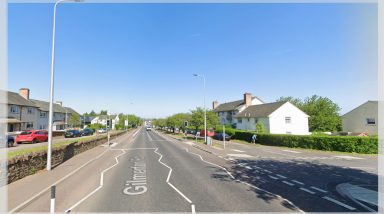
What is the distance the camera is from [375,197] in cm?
934

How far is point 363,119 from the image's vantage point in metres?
43.4

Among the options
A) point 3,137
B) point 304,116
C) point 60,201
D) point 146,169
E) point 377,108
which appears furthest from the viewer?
point 304,116

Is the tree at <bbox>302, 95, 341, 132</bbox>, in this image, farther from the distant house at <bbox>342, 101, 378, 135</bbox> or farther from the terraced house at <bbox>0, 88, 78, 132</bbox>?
the terraced house at <bbox>0, 88, 78, 132</bbox>

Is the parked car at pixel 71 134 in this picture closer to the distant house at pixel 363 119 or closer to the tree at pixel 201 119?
the tree at pixel 201 119

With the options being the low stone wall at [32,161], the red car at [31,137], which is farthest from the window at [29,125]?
the low stone wall at [32,161]

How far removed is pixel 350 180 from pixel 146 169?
11.4 metres

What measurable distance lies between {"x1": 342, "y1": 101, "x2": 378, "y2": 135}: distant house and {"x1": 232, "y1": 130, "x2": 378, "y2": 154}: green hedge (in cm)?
1971

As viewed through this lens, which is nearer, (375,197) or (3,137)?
(375,197)

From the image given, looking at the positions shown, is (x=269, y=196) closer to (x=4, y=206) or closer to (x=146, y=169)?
(x=146, y=169)

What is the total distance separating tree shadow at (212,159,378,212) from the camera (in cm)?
837

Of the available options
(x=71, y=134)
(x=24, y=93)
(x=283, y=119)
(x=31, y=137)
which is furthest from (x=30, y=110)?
(x=283, y=119)

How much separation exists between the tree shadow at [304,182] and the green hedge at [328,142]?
11.7 m

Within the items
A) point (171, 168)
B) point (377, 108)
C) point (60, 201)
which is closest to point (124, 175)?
point (171, 168)

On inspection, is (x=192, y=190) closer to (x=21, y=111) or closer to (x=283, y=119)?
(x=283, y=119)
